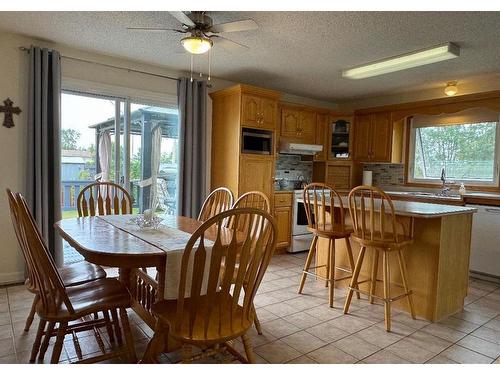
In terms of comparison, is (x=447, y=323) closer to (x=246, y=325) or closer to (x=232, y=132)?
(x=246, y=325)

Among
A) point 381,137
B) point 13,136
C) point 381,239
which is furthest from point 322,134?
point 13,136

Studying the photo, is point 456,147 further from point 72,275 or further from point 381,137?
point 72,275

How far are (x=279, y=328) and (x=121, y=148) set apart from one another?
107 inches

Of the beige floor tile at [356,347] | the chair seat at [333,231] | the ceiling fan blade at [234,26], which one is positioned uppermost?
the ceiling fan blade at [234,26]

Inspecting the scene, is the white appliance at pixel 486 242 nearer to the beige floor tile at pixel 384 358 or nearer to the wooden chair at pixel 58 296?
the beige floor tile at pixel 384 358

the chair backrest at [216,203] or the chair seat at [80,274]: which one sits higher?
the chair backrest at [216,203]

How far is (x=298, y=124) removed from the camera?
509cm

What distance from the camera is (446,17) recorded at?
2596 millimetres

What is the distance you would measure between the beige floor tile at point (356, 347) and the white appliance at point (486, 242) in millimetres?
2280

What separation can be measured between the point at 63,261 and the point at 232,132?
2320 mm

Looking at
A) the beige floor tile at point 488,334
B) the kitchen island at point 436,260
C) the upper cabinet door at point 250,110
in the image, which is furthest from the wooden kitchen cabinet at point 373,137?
the beige floor tile at point 488,334

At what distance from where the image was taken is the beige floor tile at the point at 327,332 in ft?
7.84

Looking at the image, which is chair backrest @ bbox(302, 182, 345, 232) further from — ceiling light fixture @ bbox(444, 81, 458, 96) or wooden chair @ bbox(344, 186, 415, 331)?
ceiling light fixture @ bbox(444, 81, 458, 96)

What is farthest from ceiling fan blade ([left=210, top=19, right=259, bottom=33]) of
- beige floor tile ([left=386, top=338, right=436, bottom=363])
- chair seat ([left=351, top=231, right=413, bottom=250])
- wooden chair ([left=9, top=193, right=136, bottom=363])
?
beige floor tile ([left=386, top=338, right=436, bottom=363])
